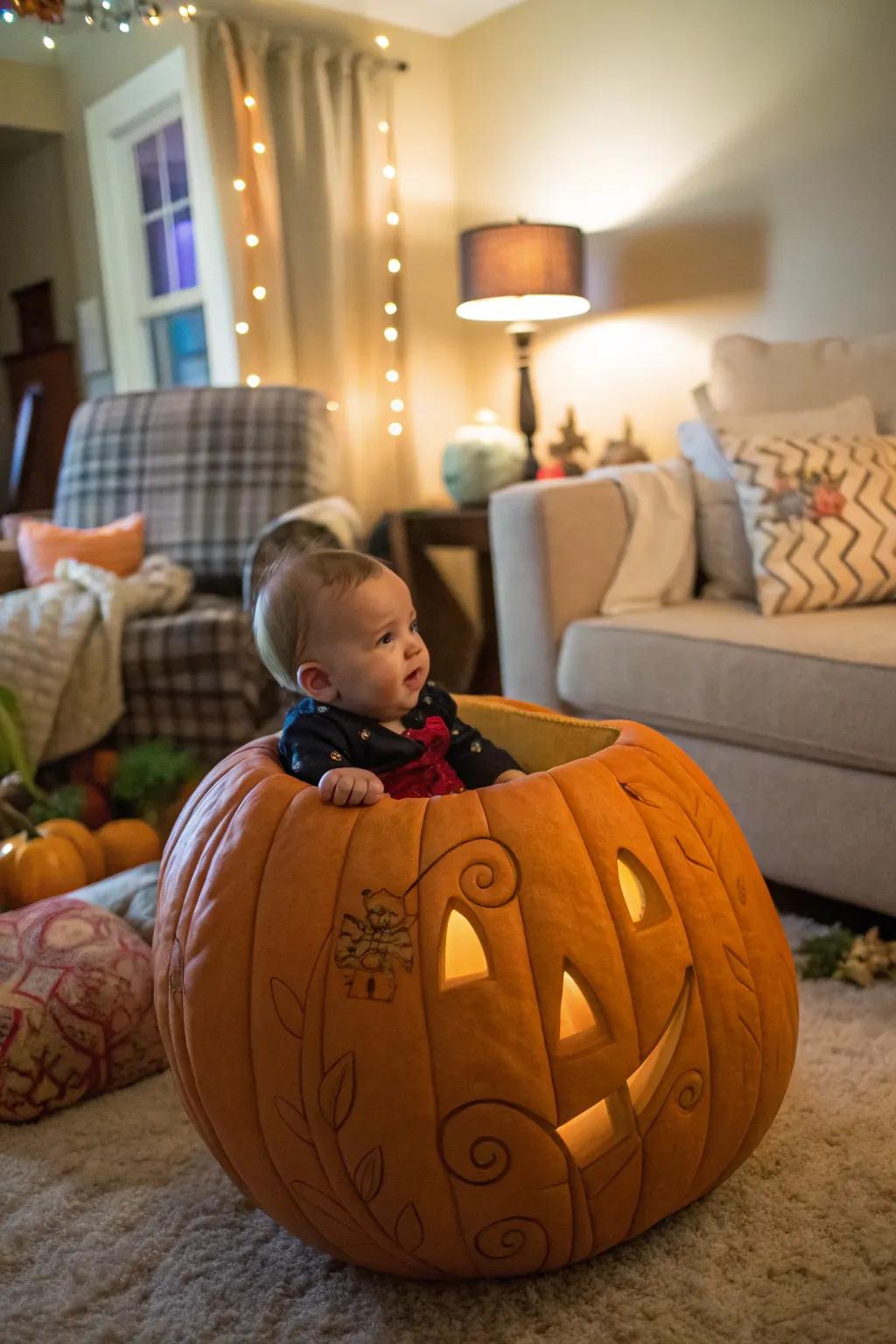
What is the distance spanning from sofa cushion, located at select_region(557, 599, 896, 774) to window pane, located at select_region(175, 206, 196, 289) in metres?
2.49

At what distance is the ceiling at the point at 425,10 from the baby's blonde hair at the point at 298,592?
313 cm

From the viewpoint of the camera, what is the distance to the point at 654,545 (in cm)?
219

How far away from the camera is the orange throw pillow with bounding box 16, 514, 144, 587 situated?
2.65 meters

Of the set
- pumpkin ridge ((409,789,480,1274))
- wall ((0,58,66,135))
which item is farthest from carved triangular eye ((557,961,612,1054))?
wall ((0,58,66,135))

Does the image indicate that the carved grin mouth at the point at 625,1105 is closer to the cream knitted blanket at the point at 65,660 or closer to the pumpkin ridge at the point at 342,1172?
the pumpkin ridge at the point at 342,1172

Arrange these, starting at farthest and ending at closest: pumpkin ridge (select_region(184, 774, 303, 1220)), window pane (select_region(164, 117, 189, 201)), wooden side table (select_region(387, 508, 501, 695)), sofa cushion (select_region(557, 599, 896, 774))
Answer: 1. window pane (select_region(164, 117, 189, 201))
2. wooden side table (select_region(387, 508, 501, 695))
3. sofa cushion (select_region(557, 599, 896, 774))
4. pumpkin ridge (select_region(184, 774, 303, 1220))

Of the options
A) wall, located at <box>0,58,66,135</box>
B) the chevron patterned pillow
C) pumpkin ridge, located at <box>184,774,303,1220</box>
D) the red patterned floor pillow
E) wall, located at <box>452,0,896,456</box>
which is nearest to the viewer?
pumpkin ridge, located at <box>184,774,303,1220</box>

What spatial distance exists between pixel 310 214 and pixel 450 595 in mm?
1347

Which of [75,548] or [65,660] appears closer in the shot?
[65,660]

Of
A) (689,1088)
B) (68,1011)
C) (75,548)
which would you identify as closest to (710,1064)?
(689,1088)

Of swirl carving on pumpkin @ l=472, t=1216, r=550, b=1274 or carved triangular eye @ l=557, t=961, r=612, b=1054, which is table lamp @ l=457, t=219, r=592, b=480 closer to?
carved triangular eye @ l=557, t=961, r=612, b=1054

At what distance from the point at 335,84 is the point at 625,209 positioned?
3.56 ft

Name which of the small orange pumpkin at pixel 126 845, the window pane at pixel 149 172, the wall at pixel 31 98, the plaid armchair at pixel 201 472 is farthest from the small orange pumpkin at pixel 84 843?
the wall at pixel 31 98

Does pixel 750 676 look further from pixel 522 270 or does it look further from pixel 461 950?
pixel 522 270
